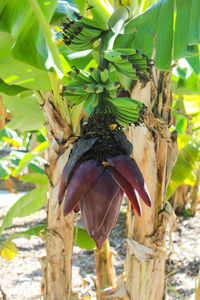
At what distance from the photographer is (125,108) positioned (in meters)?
0.52

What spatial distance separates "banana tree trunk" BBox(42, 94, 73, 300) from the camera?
3.13 ft

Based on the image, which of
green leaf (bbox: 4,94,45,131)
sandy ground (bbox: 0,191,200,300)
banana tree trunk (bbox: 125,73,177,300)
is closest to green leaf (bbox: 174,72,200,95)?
banana tree trunk (bbox: 125,73,177,300)

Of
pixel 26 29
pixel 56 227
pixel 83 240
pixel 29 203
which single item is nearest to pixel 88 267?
pixel 29 203

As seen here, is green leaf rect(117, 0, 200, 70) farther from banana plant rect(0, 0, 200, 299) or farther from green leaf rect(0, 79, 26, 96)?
green leaf rect(0, 79, 26, 96)

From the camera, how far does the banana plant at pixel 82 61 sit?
0.50 meters

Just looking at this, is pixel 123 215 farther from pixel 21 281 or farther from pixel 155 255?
pixel 155 255

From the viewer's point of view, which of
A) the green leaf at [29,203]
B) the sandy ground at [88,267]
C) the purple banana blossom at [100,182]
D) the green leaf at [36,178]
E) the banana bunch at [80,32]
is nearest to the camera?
the purple banana blossom at [100,182]

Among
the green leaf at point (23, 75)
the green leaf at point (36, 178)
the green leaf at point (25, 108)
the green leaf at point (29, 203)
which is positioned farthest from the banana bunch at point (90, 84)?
the green leaf at point (36, 178)

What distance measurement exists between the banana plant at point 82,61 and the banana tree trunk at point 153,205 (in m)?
0.03

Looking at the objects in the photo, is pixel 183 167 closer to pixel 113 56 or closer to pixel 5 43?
pixel 5 43

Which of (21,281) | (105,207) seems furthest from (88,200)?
(21,281)

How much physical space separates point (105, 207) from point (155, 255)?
660mm

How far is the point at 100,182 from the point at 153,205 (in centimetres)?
61

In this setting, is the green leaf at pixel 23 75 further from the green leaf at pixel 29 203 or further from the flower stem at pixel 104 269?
the flower stem at pixel 104 269
